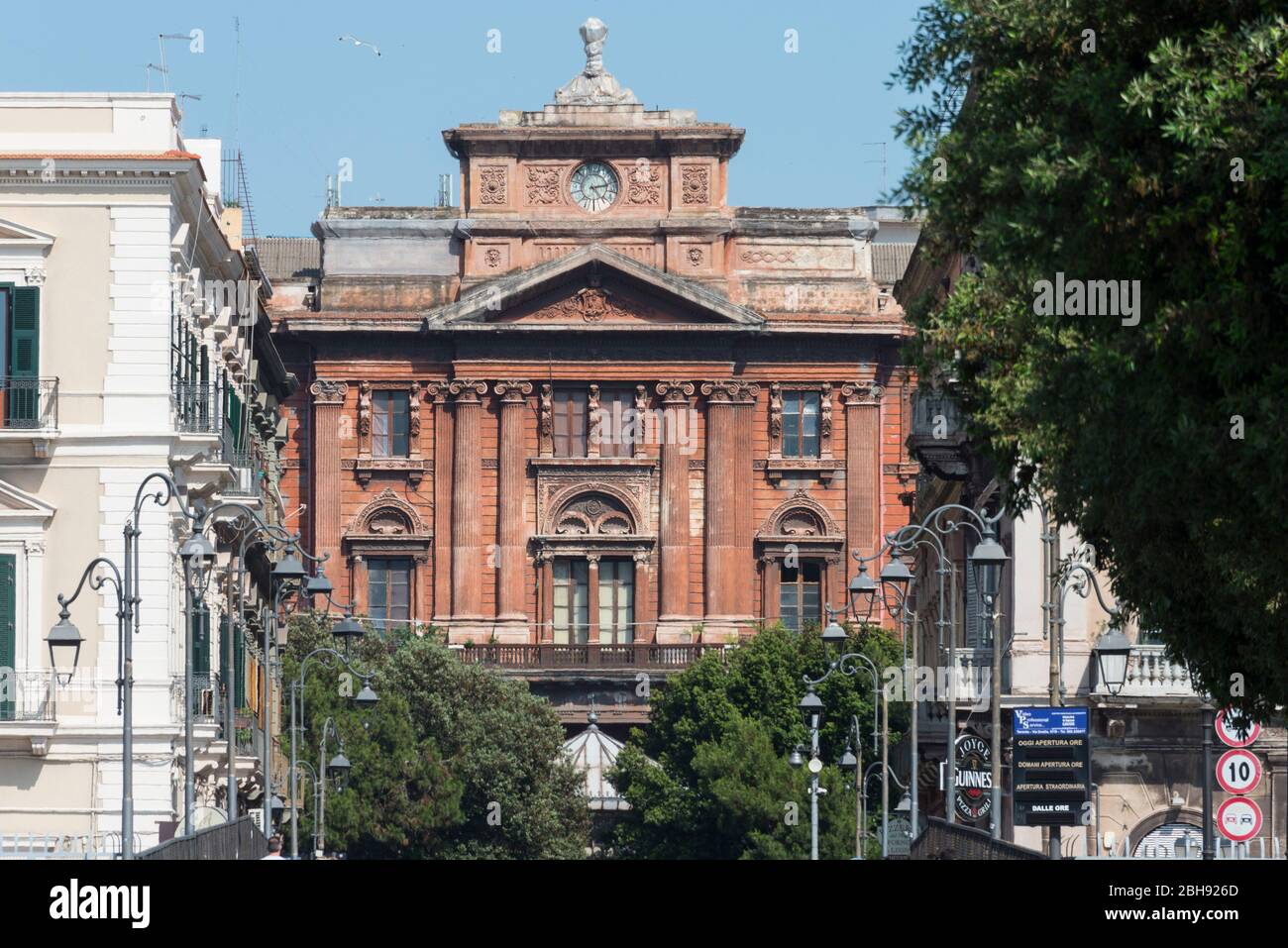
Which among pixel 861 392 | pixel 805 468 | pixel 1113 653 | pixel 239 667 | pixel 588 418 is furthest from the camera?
pixel 588 418

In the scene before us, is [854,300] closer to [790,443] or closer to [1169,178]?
[790,443]

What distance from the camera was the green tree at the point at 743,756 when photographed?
76.7m

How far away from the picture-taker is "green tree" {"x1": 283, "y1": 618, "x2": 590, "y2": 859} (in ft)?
254

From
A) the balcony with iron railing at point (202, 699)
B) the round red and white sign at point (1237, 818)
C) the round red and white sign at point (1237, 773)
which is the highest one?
the balcony with iron railing at point (202, 699)

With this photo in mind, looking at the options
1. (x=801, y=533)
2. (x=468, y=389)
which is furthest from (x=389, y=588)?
(x=801, y=533)

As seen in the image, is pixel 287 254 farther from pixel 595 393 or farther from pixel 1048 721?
pixel 1048 721

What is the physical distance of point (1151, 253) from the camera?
23531 millimetres

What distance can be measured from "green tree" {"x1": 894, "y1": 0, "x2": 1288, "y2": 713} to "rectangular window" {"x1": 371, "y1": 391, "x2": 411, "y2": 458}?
74.7m

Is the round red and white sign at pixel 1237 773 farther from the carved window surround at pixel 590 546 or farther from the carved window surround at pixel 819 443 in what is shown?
the carved window surround at pixel 819 443

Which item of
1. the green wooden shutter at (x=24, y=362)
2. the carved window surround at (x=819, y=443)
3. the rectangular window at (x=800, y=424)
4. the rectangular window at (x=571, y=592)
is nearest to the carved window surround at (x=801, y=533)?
the carved window surround at (x=819, y=443)

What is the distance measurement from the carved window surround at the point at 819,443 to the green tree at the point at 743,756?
1381cm

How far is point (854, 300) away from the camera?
102 metres

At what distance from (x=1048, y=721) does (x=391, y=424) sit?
66.1 m
